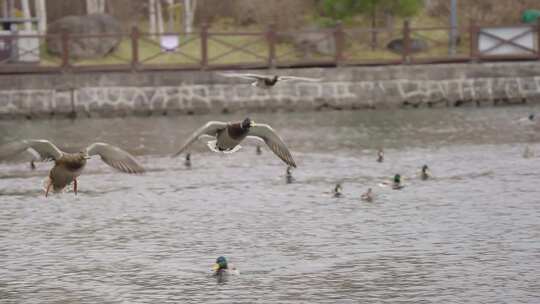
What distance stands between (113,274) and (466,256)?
4384mm

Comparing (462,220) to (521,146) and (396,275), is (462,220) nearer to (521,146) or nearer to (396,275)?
(396,275)

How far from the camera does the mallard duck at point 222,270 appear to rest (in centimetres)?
1473

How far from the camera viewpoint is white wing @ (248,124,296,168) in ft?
54.1

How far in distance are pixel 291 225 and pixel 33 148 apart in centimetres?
439

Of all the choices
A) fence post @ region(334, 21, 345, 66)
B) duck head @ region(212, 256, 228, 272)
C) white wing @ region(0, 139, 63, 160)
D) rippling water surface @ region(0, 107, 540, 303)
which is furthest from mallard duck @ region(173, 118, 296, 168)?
fence post @ region(334, 21, 345, 66)

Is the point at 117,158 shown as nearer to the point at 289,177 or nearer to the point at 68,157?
the point at 68,157

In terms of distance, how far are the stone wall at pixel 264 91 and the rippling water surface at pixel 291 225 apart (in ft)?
16.4

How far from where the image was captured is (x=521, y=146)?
27.3 m

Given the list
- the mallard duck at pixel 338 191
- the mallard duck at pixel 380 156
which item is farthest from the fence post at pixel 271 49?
the mallard duck at pixel 338 191

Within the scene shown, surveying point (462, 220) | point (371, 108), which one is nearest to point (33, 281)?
point (462, 220)

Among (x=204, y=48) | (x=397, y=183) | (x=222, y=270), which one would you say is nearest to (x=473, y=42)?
(x=204, y=48)

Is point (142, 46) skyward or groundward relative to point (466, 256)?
skyward

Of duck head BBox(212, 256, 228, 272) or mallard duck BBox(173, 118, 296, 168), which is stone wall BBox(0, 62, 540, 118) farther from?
duck head BBox(212, 256, 228, 272)

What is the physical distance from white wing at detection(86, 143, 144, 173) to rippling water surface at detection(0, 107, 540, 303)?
4.15 feet
